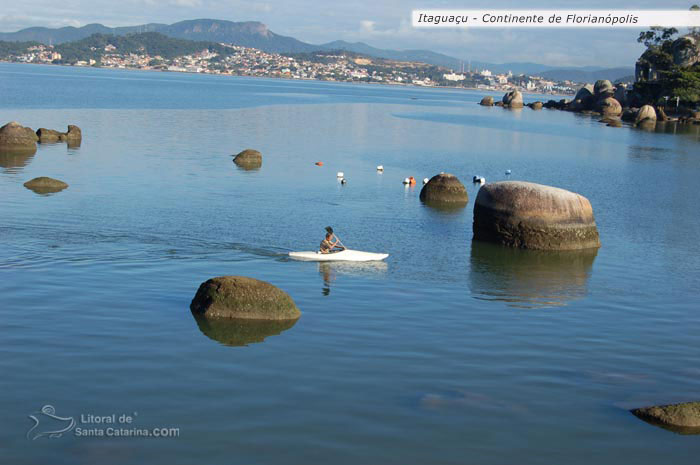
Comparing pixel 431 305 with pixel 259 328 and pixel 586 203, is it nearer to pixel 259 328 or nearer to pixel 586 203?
pixel 259 328

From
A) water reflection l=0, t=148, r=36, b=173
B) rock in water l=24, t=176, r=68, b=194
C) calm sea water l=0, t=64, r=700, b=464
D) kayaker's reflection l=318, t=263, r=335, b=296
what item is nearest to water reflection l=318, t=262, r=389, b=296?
kayaker's reflection l=318, t=263, r=335, b=296

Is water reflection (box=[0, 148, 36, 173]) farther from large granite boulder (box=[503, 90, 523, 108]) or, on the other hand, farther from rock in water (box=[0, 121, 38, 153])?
large granite boulder (box=[503, 90, 523, 108])

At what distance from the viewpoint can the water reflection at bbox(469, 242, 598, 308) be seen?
80.1ft

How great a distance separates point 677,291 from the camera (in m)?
25.7

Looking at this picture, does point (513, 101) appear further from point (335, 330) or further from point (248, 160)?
point (335, 330)

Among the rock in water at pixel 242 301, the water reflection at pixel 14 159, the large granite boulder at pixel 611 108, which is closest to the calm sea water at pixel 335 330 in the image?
the rock in water at pixel 242 301

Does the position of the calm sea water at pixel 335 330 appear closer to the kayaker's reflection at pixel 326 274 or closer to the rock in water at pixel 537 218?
the kayaker's reflection at pixel 326 274

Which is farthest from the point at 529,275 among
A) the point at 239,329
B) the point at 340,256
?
the point at 239,329

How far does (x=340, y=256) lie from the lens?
89.8 feet

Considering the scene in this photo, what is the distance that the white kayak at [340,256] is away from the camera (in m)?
27.2

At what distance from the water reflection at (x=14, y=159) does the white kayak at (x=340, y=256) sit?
26243 millimetres

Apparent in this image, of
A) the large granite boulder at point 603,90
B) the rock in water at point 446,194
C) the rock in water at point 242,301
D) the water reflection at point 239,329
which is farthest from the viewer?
the large granite boulder at point 603,90

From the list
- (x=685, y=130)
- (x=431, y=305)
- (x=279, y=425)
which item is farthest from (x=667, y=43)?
(x=279, y=425)

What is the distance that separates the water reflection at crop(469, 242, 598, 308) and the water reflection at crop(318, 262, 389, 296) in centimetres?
322
